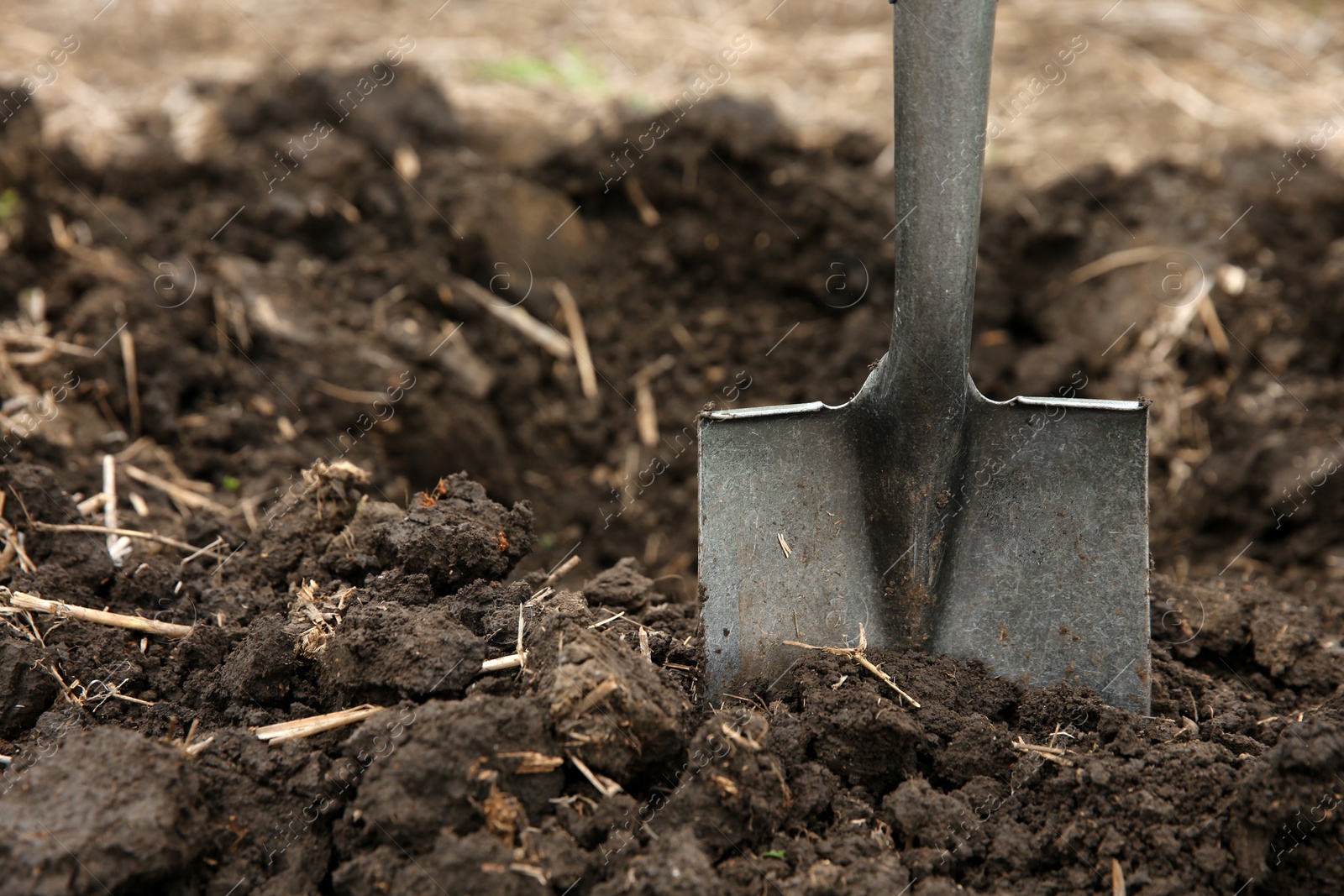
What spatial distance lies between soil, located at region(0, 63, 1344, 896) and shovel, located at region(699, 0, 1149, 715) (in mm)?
117

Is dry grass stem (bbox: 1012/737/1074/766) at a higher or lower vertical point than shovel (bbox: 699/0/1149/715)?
lower

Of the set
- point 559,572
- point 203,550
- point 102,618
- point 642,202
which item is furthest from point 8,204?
point 559,572

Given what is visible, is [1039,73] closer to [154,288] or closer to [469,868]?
[154,288]

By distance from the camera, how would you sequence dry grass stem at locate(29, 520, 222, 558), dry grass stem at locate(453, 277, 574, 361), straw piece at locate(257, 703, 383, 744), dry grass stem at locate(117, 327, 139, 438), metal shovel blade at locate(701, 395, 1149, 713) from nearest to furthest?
straw piece at locate(257, 703, 383, 744) → metal shovel blade at locate(701, 395, 1149, 713) → dry grass stem at locate(29, 520, 222, 558) → dry grass stem at locate(117, 327, 139, 438) → dry grass stem at locate(453, 277, 574, 361)

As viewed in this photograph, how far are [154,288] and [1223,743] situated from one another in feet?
9.34

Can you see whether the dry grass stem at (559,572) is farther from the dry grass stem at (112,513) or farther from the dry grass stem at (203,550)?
the dry grass stem at (112,513)

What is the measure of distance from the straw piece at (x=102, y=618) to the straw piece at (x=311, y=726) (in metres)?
0.35

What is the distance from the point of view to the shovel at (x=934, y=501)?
1825 millimetres

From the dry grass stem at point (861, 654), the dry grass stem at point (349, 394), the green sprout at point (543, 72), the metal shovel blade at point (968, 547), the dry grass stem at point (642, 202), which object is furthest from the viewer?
the green sprout at point (543, 72)

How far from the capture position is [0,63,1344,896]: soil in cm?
146

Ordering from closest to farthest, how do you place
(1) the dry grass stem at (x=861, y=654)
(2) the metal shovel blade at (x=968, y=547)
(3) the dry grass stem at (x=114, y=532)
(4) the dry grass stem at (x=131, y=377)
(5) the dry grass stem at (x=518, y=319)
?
(1) the dry grass stem at (x=861, y=654), (2) the metal shovel blade at (x=968, y=547), (3) the dry grass stem at (x=114, y=532), (4) the dry grass stem at (x=131, y=377), (5) the dry grass stem at (x=518, y=319)

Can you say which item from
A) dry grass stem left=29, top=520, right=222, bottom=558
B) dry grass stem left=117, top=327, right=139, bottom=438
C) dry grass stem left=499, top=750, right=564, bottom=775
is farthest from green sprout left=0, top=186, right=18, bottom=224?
dry grass stem left=499, top=750, right=564, bottom=775

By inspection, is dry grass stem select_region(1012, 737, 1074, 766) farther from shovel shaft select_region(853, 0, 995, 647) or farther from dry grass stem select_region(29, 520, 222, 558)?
dry grass stem select_region(29, 520, 222, 558)

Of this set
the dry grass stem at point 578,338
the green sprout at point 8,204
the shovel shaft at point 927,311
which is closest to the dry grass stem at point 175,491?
the green sprout at point 8,204
